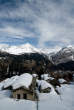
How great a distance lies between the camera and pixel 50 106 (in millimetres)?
18391

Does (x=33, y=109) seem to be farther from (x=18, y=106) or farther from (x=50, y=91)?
(x=50, y=91)

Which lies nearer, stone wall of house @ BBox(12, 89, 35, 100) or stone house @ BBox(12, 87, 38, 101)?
stone wall of house @ BBox(12, 89, 35, 100)

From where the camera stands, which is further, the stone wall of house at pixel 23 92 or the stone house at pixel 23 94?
the stone house at pixel 23 94

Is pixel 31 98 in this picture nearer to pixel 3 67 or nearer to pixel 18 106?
pixel 18 106

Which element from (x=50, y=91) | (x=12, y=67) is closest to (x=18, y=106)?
(x=50, y=91)

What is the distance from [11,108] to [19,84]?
6221mm

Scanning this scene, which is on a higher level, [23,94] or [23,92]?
[23,92]

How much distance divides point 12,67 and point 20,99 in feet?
153

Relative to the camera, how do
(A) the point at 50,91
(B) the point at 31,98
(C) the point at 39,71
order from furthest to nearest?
(C) the point at 39,71
(A) the point at 50,91
(B) the point at 31,98

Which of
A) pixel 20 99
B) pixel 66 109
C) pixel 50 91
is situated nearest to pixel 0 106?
pixel 20 99

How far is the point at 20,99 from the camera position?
22.1 m

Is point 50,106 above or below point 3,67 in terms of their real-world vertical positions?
below

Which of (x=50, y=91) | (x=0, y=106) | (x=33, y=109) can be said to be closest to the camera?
(x=33, y=109)

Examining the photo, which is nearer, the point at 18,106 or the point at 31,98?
the point at 18,106
